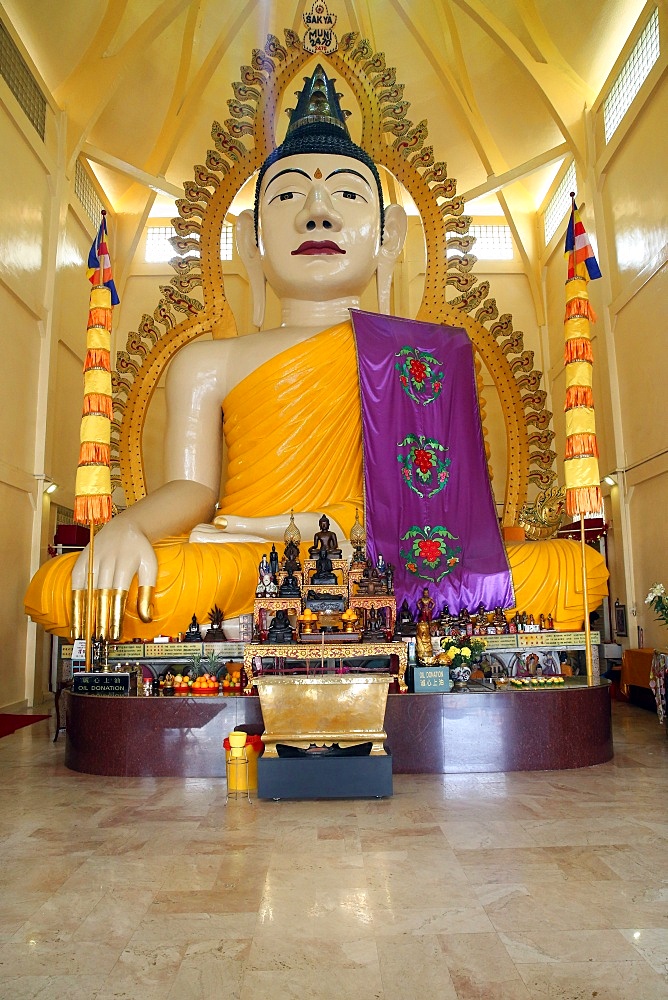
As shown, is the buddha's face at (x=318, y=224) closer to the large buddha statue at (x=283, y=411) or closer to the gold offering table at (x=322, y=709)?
the large buddha statue at (x=283, y=411)

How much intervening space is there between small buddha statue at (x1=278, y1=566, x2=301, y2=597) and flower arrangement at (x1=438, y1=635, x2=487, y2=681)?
0.88 meters

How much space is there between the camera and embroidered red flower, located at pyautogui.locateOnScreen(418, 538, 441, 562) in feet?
18.5

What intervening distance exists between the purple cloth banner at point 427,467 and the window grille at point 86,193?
15.5 ft

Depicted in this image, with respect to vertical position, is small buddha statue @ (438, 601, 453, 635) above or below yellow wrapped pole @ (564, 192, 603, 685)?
below

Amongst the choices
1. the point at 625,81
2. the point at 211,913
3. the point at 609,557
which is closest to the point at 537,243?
the point at 625,81

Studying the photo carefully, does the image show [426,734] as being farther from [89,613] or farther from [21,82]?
[21,82]

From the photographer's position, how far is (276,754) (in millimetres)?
3562

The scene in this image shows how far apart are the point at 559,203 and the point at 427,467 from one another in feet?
19.7

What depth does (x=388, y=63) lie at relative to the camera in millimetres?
10289

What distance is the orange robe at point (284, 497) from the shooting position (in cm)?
514

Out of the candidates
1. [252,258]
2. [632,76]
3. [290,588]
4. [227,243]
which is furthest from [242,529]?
[227,243]

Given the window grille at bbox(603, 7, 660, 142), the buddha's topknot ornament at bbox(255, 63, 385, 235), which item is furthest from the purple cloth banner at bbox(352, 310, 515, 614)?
the window grille at bbox(603, 7, 660, 142)

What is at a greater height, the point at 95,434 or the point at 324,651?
the point at 95,434

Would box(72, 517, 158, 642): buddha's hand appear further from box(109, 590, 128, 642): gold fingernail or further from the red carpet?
the red carpet
